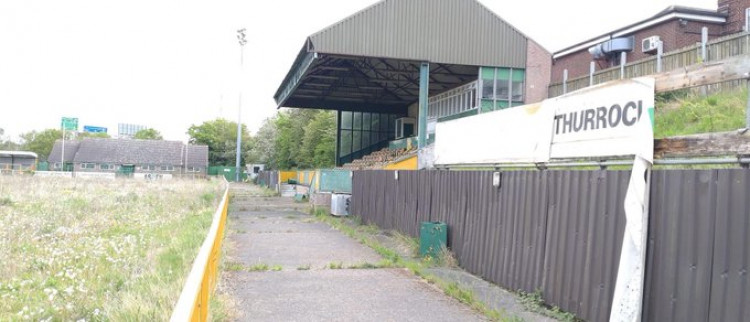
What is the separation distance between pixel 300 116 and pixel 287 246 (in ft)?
219

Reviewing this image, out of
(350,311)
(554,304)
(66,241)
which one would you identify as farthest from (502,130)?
(66,241)

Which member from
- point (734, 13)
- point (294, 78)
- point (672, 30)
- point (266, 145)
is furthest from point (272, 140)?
point (734, 13)

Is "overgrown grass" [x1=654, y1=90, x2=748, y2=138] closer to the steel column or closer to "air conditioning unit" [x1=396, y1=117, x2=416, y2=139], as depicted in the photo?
the steel column

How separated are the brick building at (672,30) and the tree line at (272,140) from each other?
113 ft

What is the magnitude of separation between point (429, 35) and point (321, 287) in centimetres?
2160

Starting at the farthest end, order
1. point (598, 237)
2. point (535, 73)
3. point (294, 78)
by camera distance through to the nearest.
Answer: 1. point (294, 78)
2. point (535, 73)
3. point (598, 237)

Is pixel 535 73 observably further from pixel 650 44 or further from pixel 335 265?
pixel 335 265

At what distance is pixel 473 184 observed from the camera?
32.4 ft

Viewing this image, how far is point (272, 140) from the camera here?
90.8m

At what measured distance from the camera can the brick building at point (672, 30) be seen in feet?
89.3

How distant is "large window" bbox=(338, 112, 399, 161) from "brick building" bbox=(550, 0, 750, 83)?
19216 mm

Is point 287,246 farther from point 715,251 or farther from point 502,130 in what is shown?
point 715,251

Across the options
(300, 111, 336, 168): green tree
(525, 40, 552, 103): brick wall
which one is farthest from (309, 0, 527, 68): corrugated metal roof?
(300, 111, 336, 168): green tree

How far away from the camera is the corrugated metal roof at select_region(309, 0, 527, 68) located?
2681 cm
